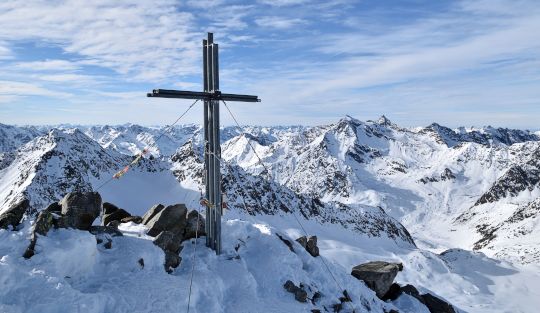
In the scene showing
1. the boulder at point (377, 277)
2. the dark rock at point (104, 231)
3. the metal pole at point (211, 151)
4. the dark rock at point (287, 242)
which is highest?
the metal pole at point (211, 151)

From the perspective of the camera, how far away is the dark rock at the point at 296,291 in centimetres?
1770

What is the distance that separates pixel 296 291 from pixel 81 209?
929 cm

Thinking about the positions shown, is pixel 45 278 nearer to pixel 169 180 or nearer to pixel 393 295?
pixel 393 295

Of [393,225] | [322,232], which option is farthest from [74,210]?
[393,225]

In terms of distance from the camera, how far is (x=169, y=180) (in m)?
130

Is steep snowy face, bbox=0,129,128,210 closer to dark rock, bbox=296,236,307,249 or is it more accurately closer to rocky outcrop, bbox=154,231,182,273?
dark rock, bbox=296,236,307,249

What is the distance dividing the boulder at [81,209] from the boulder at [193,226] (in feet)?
12.8

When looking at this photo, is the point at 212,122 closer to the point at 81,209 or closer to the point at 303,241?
the point at 81,209

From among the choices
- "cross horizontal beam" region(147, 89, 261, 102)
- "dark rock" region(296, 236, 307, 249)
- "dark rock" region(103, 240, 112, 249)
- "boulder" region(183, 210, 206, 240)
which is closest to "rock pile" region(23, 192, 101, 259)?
"dark rock" region(103, 240, 112, 249)

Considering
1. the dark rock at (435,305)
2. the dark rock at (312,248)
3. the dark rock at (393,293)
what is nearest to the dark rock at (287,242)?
the dark rock at (312,248)

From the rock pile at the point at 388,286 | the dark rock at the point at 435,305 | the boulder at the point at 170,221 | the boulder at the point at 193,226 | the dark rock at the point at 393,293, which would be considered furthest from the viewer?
the dark rock at the point at 435,305

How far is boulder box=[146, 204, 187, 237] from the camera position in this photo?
19.4m

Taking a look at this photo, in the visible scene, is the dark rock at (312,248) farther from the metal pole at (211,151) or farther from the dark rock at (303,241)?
the metal pole at (211,151)

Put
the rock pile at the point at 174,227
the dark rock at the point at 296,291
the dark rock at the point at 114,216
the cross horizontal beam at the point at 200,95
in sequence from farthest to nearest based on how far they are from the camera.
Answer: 1. the dark rock at the point at 114,216
2. the rock pile at the point at 174,227
3. the dark rock at the point at 296,291
4. the cross horizontal beam at the point at 200,95
